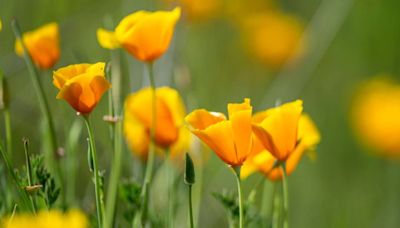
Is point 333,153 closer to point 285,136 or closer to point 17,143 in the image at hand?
point 17,143

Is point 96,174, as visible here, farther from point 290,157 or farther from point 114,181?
point 290,157

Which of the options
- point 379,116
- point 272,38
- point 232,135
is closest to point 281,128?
point 232,135

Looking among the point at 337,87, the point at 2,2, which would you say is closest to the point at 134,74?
the point at 2,2

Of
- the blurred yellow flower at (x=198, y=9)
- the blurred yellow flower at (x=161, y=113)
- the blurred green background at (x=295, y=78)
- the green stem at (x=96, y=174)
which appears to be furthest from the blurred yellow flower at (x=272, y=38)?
the green stem at (x=96, y=174)

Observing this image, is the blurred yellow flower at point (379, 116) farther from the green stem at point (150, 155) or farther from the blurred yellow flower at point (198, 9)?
the green stem at point (150, 155)

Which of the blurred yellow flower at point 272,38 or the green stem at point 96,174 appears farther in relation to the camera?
the blurred yellow flower at point 272,38

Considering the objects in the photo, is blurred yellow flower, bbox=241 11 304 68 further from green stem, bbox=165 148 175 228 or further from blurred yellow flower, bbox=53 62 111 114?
blurred yellow flower, bbox=53 62 111 114

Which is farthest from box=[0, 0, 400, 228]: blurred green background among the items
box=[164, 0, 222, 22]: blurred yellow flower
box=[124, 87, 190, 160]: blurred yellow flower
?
box=[124, 87, 190, 160]: blurred yellow flower
